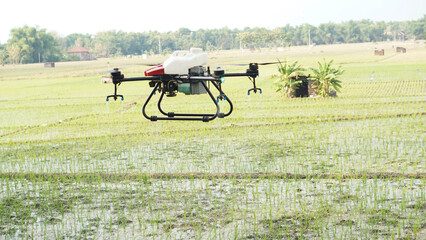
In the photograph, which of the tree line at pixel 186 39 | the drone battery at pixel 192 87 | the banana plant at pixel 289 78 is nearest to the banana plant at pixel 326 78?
the banana plant at pixel 289 78

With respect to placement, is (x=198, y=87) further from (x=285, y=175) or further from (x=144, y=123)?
(x=144, y=123)

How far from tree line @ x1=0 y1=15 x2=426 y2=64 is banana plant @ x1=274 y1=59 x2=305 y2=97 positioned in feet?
7.44

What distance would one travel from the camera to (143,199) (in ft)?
17.7

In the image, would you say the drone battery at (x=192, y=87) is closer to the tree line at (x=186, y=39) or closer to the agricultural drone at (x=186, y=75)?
the agricultural drone at (x=186, y=75)

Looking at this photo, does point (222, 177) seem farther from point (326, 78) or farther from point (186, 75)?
point (326, 78)

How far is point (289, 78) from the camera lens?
1490 centimetres

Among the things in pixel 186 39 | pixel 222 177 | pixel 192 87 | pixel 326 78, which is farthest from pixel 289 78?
pixel 192 87

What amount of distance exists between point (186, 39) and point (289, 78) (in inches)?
250

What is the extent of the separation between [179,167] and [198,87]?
2723 mm

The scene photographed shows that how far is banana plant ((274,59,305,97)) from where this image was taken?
48.4 feet

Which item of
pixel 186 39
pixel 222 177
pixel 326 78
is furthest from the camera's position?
Answer: pixel 186 39

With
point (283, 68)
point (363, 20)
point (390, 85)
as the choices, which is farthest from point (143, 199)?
point (363, 20)

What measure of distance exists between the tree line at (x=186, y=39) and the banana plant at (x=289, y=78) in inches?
89.3

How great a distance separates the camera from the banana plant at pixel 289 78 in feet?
48.4
